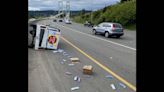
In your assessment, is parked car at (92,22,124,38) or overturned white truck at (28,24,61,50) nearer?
overturned white truck at (28,24,61,50)

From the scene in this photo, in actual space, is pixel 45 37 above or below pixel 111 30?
below

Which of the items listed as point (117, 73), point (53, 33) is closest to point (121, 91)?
point (117, 73)

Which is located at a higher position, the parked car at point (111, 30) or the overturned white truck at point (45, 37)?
the parked car at point (111, 30)

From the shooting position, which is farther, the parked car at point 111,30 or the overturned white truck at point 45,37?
the parked car at point 111,30

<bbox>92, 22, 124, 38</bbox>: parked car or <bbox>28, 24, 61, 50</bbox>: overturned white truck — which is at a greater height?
<bbox>92, 22, 124, 38</bbox>: parked car

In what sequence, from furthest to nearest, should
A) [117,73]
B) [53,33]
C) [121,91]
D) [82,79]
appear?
[53,33]
[117,73]
[82,79]
[121,91]

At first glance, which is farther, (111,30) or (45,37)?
(111,30)
